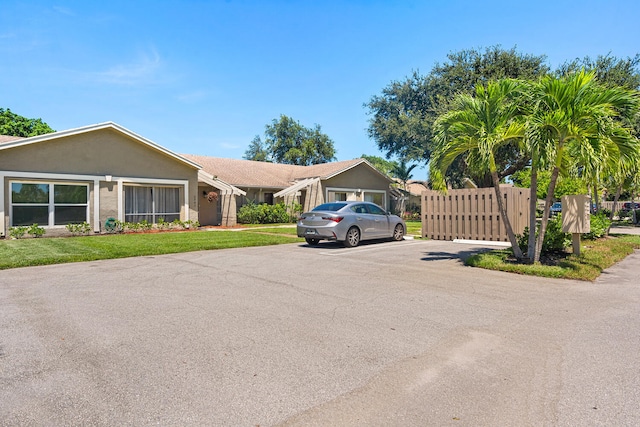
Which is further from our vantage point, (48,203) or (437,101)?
(437,101)

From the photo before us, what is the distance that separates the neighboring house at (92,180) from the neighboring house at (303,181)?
5.51m

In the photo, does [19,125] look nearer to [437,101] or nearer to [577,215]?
[437,101]

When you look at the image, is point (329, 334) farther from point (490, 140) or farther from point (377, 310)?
point (490, 140)

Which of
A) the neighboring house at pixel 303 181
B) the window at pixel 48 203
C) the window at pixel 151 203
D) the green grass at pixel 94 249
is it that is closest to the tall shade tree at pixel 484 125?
the green grass at pixel 94 249

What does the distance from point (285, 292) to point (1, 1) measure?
11.3 metres

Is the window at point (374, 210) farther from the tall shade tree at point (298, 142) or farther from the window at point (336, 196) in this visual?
the tall shade tree at point (298, 142)

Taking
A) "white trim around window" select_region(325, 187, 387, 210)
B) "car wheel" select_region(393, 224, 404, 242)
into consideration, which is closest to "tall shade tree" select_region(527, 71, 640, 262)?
"car wheel" select_region(393, 224, 404, 242)

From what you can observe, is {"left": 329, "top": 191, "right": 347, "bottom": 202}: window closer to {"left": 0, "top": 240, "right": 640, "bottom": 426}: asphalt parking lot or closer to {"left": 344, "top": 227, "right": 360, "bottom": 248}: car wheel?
{"left": 344, "top": 227, "right": 360, "bottom": 248}: car wheel

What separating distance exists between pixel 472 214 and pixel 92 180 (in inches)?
643

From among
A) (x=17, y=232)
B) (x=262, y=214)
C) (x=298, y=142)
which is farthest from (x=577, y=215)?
(x=298, y=142)

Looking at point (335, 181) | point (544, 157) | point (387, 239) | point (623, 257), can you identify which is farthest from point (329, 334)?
point (335, 181)

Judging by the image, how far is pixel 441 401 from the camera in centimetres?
299

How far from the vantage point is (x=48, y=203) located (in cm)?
1658

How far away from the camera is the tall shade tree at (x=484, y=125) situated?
8672 mm
